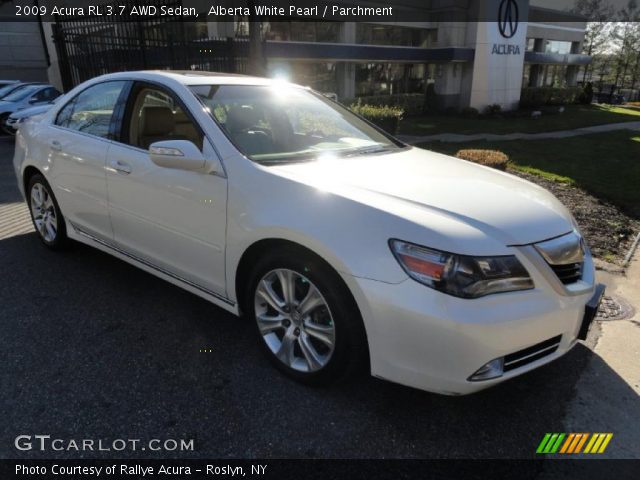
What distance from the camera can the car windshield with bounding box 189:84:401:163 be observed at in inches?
121

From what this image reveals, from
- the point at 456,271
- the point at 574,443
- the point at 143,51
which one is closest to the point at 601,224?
the point at 574,443

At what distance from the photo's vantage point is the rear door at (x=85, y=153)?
3.69 meters

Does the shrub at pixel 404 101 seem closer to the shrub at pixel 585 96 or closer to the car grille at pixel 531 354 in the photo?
the shrub at pixel 585 96

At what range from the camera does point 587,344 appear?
329 cm

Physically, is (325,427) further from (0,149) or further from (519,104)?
(519,104)

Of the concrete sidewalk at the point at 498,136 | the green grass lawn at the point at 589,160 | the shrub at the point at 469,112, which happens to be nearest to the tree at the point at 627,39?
the shrub at the point at 469,112

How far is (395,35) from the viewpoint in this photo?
82.5ft

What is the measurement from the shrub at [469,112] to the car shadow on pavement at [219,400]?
2196cm

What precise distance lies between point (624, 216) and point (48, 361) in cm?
657

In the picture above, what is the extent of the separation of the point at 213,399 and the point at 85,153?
2.28 meters

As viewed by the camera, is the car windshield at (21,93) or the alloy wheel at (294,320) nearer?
the alloy wheel at (294,320)

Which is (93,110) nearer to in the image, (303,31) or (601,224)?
(601,224)

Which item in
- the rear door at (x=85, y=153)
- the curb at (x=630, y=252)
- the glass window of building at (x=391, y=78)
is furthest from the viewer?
the glass window of building at (x=391, y=78)

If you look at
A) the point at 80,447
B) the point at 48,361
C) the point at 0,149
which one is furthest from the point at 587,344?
the point at 0,149
